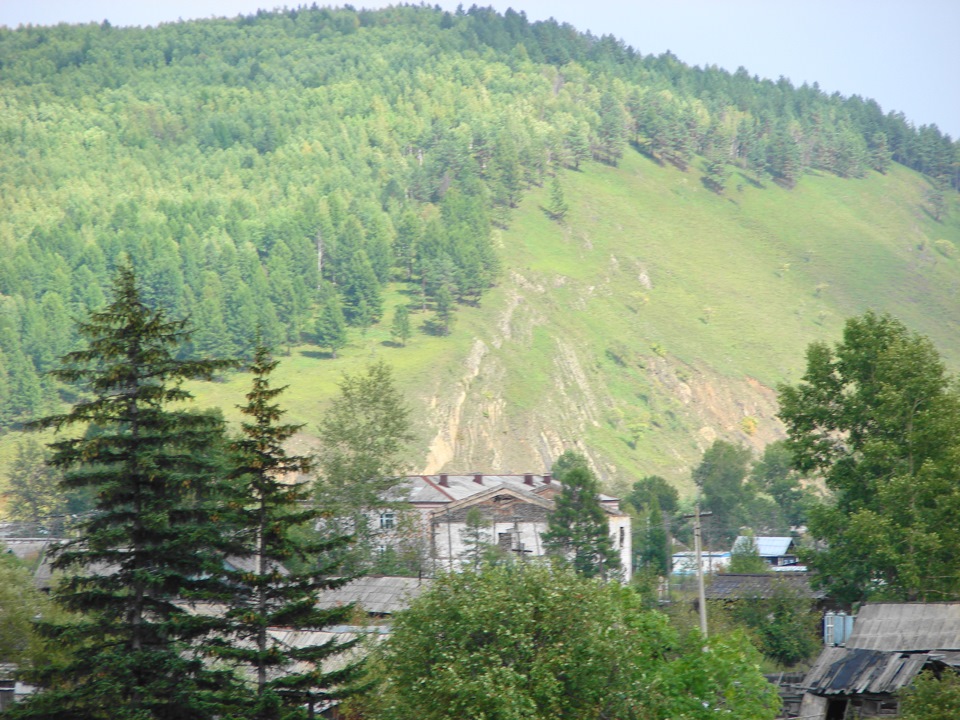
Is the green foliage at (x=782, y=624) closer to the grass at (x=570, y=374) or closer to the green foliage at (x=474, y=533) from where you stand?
the green foliage at (x=474, y=533)

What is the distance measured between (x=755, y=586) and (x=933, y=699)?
34.3m

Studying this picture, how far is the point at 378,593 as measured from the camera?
5869cm

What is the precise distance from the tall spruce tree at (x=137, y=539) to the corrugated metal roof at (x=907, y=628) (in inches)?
831

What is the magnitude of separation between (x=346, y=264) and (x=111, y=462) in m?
151

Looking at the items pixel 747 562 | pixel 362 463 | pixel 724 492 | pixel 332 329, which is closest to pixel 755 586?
pixel 747 562

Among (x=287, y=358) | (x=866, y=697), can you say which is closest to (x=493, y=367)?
(x=287, y=358)

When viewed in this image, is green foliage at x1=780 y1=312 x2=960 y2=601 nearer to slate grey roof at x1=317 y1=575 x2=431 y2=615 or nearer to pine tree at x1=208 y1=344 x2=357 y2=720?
slate grey roof at x1=317 y1=575 x2=431 y2=615

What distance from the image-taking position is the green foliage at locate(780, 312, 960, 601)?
5069 centimetres

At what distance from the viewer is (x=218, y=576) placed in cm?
3195

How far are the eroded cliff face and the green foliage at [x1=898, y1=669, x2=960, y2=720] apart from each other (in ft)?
358

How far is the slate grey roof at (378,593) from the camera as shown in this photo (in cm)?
5622

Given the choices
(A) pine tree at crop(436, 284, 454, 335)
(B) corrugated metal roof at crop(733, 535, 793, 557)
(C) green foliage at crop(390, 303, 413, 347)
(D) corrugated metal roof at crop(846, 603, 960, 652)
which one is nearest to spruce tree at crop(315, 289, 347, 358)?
(C) green foliage at crop(390, 303, 413, 347)

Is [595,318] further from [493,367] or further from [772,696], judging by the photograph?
[772,696]

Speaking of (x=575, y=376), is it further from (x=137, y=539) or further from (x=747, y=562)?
(x=137, y=539)
